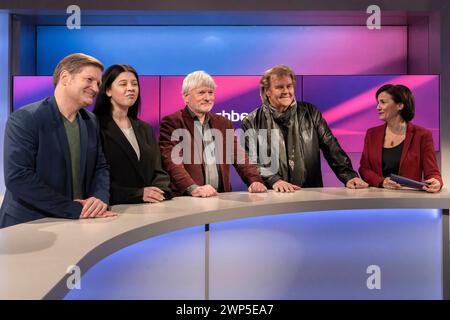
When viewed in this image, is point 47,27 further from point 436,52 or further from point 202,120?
point 436,52

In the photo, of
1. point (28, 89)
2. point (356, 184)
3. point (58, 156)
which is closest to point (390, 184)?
point (356, 184)

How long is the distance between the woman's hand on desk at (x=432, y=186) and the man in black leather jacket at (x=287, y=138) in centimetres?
40

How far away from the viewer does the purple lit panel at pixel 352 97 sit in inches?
177

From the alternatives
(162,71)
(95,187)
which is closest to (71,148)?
(95,187)

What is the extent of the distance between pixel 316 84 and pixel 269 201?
2627 millimetres

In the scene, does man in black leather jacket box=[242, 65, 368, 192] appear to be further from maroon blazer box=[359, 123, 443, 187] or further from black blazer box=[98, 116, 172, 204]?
black blazer box=[98, 116, 172, 204]

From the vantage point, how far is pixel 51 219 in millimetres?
1741

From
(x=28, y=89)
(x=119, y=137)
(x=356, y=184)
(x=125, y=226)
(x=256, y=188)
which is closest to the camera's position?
(x=125, y=226)

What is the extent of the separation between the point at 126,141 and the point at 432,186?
4.84ft

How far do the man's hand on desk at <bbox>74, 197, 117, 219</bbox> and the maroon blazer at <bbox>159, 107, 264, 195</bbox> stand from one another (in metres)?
0.62

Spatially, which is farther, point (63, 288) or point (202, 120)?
point (202, 120)

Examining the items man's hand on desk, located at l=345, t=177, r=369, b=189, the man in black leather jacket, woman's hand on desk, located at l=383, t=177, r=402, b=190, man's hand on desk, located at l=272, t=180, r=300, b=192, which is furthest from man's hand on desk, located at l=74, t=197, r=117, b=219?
woman's hand on desk, located at l=383, t=177, r=402, b=190

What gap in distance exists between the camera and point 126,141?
2.18 m

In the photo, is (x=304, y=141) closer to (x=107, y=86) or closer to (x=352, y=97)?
(x=107, y=86)
